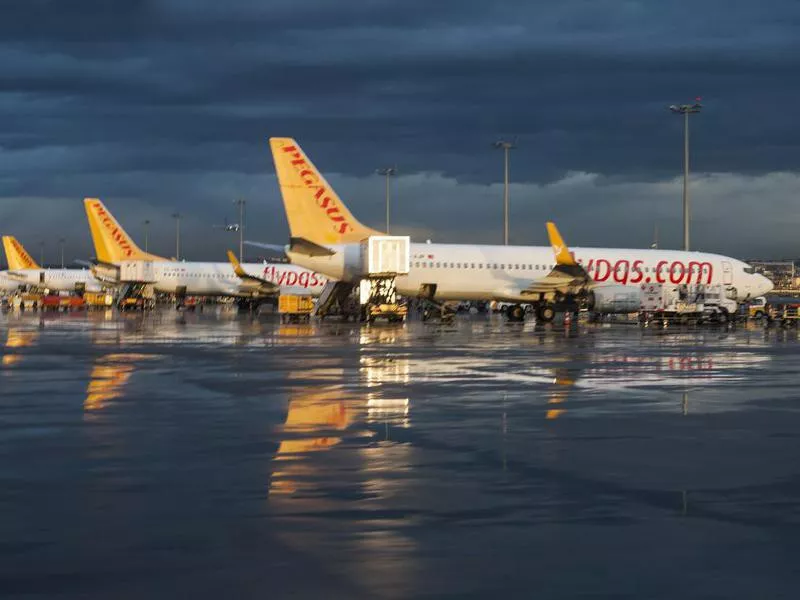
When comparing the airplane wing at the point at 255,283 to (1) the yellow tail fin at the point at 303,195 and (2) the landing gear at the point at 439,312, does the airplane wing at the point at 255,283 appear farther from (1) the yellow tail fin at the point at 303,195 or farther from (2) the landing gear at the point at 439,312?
(1) the yellow tail fin at the point at 303,195

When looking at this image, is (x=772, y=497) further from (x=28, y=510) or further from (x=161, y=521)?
(x=28, y=510)

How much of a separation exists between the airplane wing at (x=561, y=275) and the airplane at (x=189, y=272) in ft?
120

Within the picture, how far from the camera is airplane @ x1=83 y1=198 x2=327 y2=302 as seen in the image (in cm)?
10181

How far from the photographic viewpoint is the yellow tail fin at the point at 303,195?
67.4 metres

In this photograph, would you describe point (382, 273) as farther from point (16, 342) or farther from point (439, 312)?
point (16, 342)

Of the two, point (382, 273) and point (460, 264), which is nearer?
point (382, 273)

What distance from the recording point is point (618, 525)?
10.4 metres

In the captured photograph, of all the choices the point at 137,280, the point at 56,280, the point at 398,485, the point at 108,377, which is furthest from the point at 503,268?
the point at 56,280

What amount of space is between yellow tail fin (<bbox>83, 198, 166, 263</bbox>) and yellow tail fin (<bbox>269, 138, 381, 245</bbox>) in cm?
4926

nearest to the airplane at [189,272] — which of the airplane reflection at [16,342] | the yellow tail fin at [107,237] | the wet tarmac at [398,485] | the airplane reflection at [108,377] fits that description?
the yellow tail fin at [107,237]

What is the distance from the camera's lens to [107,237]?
4466 inches

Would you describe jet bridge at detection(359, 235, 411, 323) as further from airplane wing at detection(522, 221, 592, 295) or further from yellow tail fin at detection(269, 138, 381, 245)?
airplane wing at detection(522, 221, 592, 295)

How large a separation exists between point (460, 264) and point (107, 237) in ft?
180

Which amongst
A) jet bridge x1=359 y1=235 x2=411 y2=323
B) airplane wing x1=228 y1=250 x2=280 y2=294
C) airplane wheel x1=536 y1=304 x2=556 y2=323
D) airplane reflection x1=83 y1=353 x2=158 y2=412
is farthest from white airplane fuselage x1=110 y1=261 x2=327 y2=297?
airplane reflection x1=83 y1=353 x2=158 y2=412
